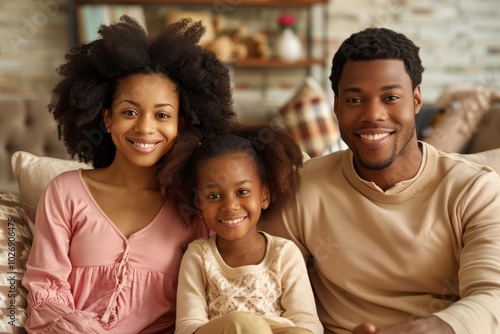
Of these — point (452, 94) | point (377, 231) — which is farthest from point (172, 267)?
point (452, 94)

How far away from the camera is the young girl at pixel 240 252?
1.52 meters

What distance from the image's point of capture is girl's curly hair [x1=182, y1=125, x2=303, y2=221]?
1.62 metres

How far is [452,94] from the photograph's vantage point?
3098mm

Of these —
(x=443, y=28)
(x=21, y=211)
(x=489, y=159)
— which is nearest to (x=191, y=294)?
(x=21, y=211)

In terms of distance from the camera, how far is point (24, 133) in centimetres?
293

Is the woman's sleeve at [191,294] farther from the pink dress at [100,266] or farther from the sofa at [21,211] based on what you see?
the sofa at [21,211]

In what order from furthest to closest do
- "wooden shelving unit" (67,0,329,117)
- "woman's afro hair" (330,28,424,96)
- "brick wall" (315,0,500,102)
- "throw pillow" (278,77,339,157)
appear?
"brick wall" (315,0,500,102), "wooden shelving unit" (67,0,329,117), "throw pillow" (278,77,339,157), "woman's afro hair" (330,28,424,96)

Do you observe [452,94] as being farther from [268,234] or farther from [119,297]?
[119,297]

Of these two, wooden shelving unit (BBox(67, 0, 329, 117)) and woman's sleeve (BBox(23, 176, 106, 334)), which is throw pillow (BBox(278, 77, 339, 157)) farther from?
woman's sleeve (BBox(23, 176, 106, 334))

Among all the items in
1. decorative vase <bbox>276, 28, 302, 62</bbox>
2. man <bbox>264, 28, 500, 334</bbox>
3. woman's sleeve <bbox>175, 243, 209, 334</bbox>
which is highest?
decorative vase <bbox>276, 28, 302, 62</bbox>

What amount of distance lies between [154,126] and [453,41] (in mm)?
3557

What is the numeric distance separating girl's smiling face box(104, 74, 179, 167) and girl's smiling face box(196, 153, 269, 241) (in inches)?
5.8

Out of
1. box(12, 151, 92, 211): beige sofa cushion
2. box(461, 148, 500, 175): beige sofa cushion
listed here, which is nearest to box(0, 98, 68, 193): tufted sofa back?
box(12, 151, 92, 211): beige sofa cushion

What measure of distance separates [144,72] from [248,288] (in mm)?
619
